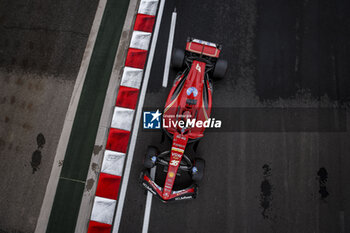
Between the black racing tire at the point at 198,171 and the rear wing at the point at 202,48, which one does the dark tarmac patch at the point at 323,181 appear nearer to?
the black racing tire at the point at 198,171

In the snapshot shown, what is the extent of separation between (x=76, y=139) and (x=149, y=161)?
1935 mm

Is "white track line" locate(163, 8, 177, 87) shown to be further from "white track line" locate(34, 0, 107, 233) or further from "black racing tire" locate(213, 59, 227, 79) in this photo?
"white track line" locate(34, 0, 107, 233)

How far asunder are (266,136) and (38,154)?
17.7 ft

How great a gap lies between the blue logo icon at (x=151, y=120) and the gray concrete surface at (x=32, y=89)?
6.55 feet

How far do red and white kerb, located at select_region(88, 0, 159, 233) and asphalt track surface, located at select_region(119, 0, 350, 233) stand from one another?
0.33 meters

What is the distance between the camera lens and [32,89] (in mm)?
4965

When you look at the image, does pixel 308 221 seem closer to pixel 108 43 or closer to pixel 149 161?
pixel 149 161

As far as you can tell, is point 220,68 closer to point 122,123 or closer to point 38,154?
point 122,123

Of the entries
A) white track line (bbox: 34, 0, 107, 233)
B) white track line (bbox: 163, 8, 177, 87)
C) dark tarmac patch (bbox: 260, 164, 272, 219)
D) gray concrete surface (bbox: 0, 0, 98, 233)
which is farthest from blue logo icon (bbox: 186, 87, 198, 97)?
gray concrete surface (bbox: 0, 0, 98, 233)

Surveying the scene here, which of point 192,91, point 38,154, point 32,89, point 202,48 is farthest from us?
Result: point 32,89

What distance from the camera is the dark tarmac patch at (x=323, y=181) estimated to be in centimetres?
448

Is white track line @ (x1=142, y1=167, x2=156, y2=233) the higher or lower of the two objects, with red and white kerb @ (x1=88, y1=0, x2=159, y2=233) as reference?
lower

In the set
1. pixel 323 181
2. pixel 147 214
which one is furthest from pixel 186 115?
pixel 323 181

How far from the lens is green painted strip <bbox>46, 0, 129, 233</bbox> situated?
14.4 feet
